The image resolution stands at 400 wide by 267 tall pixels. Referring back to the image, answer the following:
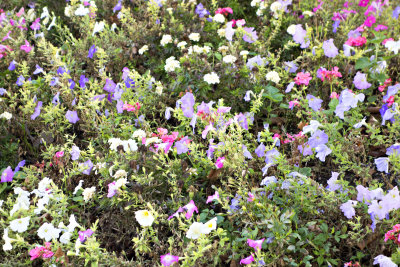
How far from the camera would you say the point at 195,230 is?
183cm

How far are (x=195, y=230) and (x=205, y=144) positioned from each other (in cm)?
89

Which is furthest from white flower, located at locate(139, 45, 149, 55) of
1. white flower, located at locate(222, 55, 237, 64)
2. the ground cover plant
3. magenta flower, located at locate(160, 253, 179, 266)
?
magenta flower, located at locate(160, 253, 179, 266)

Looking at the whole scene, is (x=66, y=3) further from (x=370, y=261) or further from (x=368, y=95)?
(x=370, y=261)

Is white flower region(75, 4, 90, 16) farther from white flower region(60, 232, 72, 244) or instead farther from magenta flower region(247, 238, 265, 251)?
magenta flower region(247, 238, 265, 251)

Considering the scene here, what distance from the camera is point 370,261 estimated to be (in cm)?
192

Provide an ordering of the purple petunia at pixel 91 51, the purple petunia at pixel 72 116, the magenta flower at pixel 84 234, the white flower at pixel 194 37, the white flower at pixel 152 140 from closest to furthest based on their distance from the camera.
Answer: the magenta flower at pixel 84 234 → the white flower at pixel 152 140 → the purple petunia at pixel 72 116 → the white flower at pixel 194 37 → the purple petunia at pixel 91 51

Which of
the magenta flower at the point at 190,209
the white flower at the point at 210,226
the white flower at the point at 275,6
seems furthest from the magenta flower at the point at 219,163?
the white flower at the point at 275,6

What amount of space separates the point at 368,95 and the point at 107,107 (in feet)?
6.10

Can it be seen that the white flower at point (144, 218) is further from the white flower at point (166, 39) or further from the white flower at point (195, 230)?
the white flower at point (166, 39)

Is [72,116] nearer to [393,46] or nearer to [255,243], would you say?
[255,243]

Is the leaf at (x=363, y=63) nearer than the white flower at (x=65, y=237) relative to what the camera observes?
No

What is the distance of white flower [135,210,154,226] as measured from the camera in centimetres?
196

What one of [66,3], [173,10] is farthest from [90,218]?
[66,3]

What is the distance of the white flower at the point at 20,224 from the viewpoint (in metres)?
2.15
